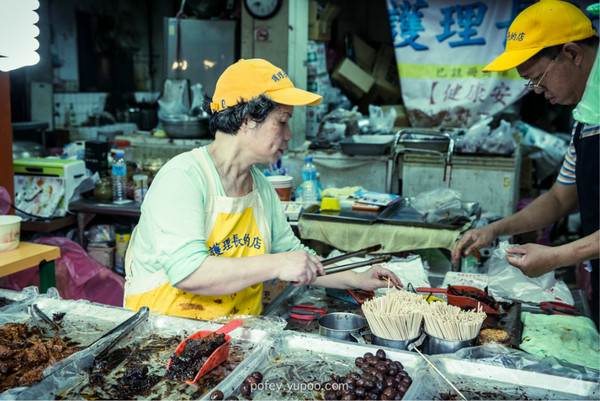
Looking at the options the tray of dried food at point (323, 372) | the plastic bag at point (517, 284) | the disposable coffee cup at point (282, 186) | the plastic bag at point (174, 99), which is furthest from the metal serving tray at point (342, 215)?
the plastic bag at point (174, 99)

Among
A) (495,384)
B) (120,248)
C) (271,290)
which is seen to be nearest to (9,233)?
(120,248)

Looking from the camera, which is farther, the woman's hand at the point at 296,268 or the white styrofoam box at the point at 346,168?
the white styrofoam box at the point at 346,168

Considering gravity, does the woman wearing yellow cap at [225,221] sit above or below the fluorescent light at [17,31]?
below

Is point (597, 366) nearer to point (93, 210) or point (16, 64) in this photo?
point (16, 64)

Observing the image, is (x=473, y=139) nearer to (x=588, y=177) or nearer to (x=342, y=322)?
(x=588, y=177)

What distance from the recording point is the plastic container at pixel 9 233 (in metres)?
2.99

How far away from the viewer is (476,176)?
198 inches

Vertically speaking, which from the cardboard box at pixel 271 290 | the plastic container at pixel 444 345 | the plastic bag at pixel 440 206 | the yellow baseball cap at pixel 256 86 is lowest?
the cardboard box at pixel 271 290

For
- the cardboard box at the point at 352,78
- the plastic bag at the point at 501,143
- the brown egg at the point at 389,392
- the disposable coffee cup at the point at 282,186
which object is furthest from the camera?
the cardboard box at the point at 352,78

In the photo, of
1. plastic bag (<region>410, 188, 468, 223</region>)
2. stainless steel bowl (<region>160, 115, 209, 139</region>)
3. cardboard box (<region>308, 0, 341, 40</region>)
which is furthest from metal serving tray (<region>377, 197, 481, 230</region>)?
cardboard box (<region>308, 0, 341, 40</region>)

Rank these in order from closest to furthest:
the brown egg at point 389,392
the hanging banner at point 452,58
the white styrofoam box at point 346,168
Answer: the brown egg at point 389,392, the white styrofoam box at point 346,168, the hanging banner at point 452,58

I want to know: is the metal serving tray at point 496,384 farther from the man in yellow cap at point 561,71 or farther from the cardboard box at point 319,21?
the cardboard box at point 319,21

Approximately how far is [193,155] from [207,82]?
4889mm

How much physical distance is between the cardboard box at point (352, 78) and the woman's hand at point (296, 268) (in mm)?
5521
